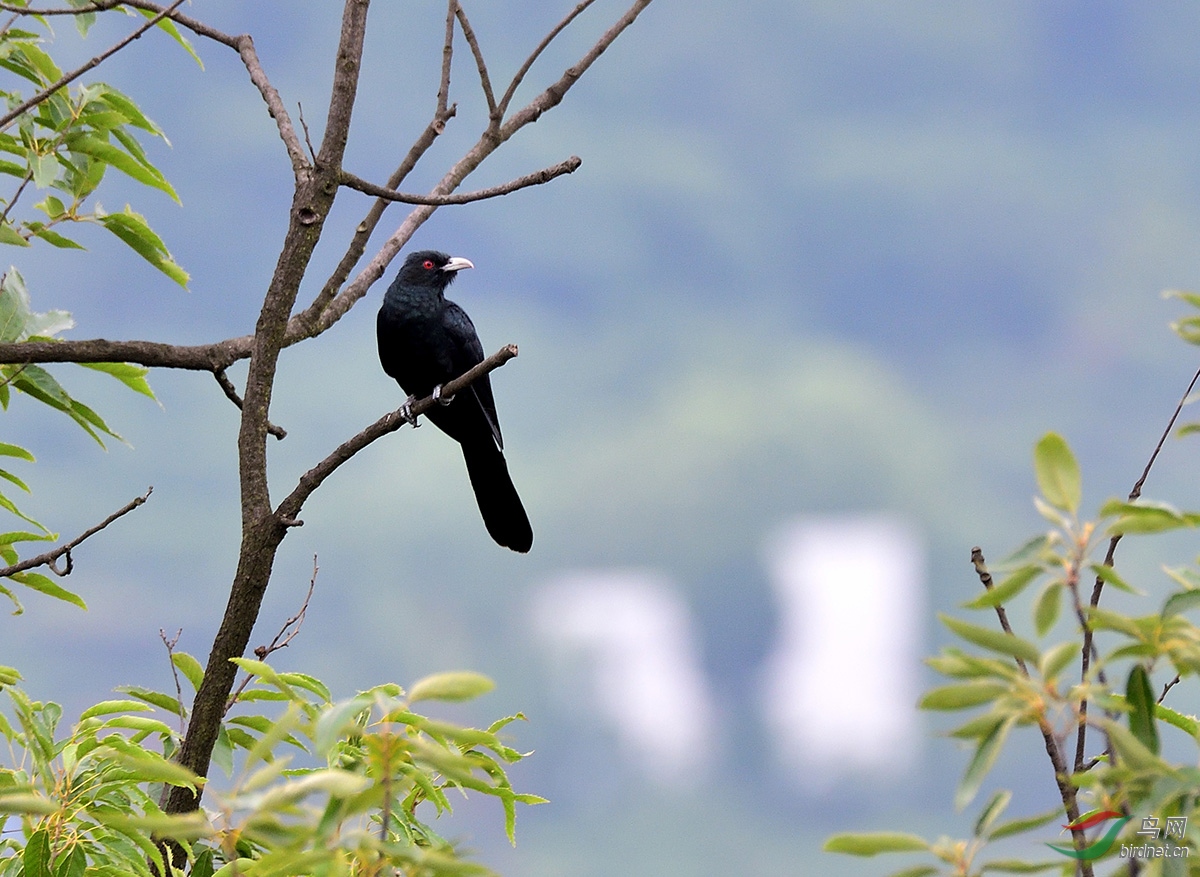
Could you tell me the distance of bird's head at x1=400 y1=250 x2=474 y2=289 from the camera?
7.01 meters

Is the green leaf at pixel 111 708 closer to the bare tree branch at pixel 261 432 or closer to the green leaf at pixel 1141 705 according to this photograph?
the bare tree branch at pixel 261 432

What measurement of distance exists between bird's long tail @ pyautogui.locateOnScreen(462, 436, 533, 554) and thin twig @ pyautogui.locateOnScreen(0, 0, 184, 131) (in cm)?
308

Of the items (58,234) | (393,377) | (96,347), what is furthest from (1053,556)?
(393,377)

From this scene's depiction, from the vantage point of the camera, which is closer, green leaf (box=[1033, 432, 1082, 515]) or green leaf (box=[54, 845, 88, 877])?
green leaf (box=[1033, 432, 1082, 515])

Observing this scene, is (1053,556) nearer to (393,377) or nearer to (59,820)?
(59,820)

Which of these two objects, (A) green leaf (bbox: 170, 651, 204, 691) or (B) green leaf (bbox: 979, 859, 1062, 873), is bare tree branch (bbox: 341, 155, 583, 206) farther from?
(B) green leaf (bbox: 979, 859, 1062, 873)

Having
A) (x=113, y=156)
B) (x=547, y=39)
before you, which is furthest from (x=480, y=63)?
(x=113, y=156)

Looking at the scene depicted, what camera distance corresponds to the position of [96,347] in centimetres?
366

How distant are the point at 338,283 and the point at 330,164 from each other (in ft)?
3.58

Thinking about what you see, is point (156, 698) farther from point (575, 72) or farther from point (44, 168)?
point (575, 72)

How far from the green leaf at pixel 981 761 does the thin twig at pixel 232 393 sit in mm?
2922

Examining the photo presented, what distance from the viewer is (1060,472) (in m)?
1.50

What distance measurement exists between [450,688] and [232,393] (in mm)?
2808

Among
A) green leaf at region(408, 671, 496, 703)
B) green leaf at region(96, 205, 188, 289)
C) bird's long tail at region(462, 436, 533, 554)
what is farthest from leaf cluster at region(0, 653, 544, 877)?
bird's long tail at region(462, 436, 533, 554)
